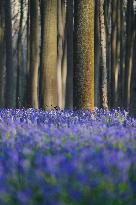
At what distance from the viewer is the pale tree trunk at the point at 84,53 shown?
10.9 m

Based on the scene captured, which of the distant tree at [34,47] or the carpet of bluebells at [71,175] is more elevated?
the distant tree at [34,47]

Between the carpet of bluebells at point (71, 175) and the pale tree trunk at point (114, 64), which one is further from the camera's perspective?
the pale tree trunk at point (114, 64)

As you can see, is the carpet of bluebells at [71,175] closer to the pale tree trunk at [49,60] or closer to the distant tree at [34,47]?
the pale tree trunk at [49,60]

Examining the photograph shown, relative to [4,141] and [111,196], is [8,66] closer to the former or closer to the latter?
[4,141]

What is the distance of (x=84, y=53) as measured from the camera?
1089 centimetres

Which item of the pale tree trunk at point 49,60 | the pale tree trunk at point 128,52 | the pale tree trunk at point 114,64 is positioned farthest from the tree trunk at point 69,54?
the pale tree trunk at point 49,60

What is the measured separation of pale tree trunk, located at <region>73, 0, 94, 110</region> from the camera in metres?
10.9

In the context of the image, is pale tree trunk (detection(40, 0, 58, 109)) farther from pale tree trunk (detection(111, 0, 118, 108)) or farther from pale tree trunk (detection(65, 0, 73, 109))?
pale tree trunk (detection(111, 0, 118, 108))

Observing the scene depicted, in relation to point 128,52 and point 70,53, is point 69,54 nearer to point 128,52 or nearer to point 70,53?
point 70,53

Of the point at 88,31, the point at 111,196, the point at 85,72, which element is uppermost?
the point at 88,31

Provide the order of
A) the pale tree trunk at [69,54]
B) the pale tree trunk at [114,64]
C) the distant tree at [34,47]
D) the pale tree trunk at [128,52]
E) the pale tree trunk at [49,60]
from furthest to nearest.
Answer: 1. the pale tree trunk at [128,52]
2. the pale tree trunk at [114,64]
3. the pale tree trunk at [69,54]
4. the distant tree at [34,47]
5. the pale tree trunk at [49,60]

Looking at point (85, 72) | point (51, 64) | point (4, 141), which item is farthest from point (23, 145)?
point (51, 64)

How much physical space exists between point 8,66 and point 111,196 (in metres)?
19.1

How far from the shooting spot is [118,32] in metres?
30.9
